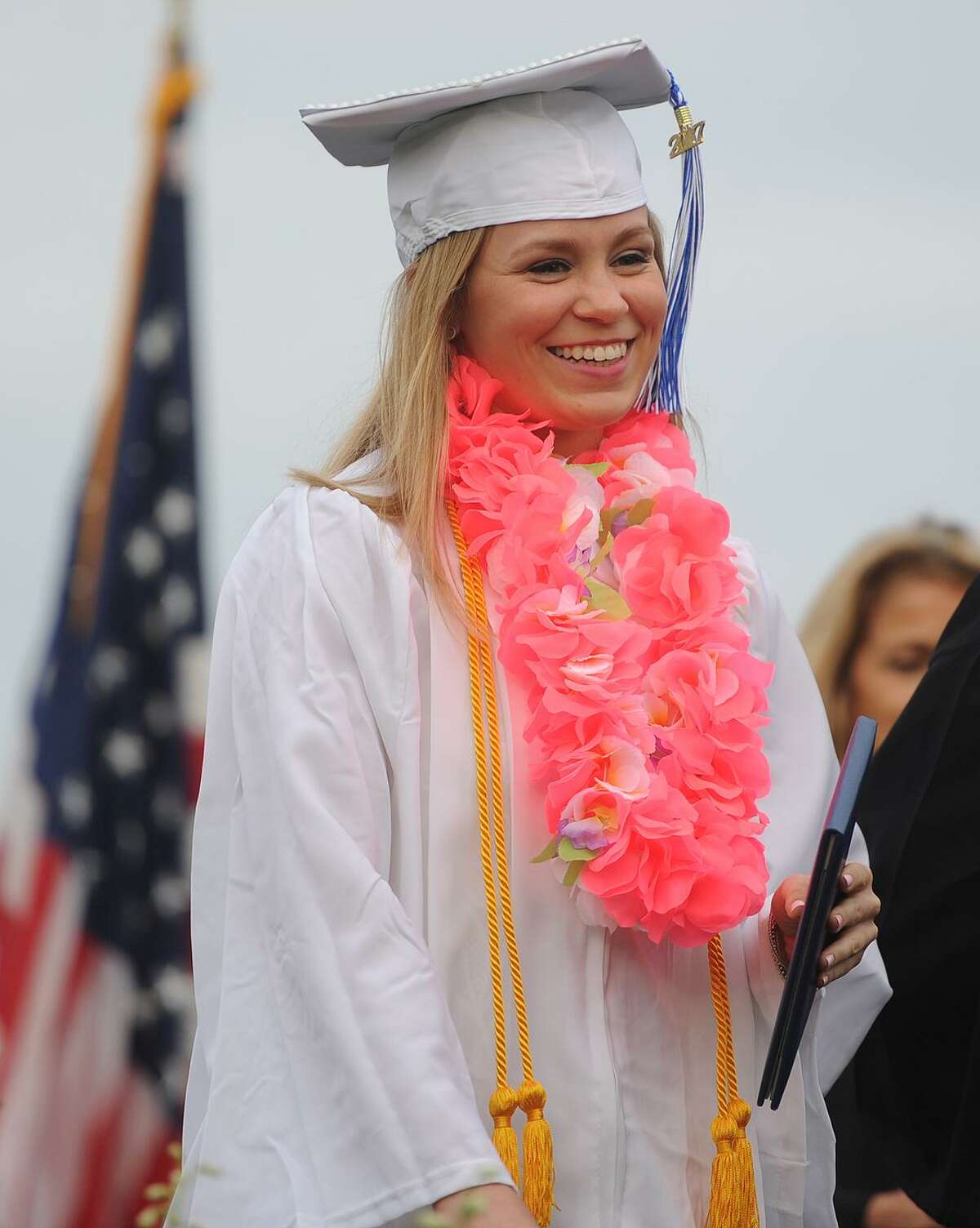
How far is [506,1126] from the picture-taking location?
6.95 feet

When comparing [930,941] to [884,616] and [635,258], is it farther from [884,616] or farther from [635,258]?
[884,616]

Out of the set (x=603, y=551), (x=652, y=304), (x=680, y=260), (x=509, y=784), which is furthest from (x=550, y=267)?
(x=509, y=784)

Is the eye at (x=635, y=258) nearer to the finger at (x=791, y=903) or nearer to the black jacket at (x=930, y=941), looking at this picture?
the finger at (x=791, y=903)

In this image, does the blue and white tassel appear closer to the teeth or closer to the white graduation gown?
the teeth

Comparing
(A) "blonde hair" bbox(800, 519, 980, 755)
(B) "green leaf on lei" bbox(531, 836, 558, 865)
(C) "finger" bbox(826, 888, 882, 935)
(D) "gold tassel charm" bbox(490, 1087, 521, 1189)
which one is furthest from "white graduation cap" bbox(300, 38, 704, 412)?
(A) "blonde hair" bbox(800, 519, 980, 755)

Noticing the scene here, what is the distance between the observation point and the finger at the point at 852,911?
220 centimetres

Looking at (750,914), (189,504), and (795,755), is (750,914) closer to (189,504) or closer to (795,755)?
(795,755)

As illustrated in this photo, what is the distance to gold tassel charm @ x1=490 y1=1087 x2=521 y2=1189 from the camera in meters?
2.11

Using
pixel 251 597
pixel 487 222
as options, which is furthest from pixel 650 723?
pixel 487 222

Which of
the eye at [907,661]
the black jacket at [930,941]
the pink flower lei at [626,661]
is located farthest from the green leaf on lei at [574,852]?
the eye at [907,661]

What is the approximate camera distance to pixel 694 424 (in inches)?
107

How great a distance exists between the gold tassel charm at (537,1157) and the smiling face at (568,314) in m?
0.89

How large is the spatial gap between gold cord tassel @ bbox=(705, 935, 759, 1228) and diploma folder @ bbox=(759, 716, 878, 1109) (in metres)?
0.15

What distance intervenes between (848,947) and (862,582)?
8.14 ft
